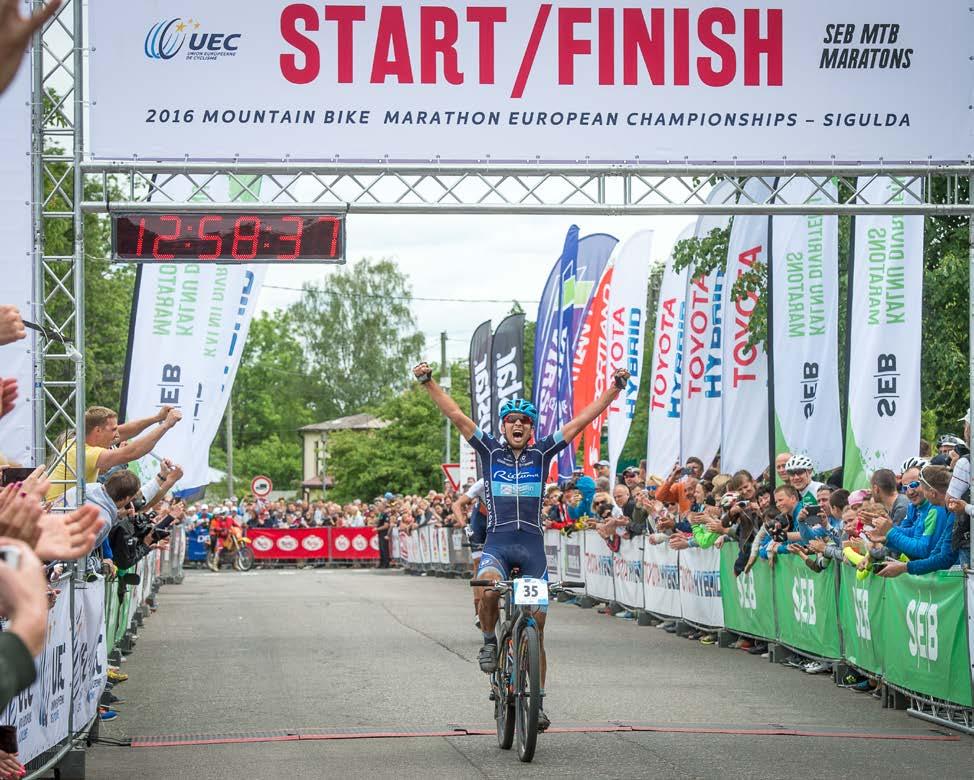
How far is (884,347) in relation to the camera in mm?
16891

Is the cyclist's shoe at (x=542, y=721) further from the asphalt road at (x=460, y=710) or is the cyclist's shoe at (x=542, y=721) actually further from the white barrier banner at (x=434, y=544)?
the white barrier banner at (x=434, y=544)

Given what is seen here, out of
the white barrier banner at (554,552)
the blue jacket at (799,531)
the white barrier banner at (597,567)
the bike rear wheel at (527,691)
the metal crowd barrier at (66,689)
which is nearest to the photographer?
the metal crowd barrier at (66,689)

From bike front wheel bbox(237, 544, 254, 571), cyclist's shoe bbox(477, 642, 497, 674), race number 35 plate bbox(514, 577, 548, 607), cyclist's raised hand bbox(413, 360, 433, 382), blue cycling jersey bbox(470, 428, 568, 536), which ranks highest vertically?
cyclist's raised hand bbox(413, 360, 433, 382)

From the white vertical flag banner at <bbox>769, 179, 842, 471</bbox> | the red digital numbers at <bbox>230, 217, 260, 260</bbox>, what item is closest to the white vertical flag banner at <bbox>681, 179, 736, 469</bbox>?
the white vertical flag banner at <bbox>769, 179, 842, 471</bbox>

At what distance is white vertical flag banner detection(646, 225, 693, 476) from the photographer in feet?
76.8

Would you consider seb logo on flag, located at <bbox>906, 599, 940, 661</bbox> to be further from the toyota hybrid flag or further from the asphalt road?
the toyota hybrid flag

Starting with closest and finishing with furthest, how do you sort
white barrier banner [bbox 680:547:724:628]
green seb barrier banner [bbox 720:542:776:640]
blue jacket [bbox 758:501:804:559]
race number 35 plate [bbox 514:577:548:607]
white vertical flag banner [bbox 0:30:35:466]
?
race number 35 plate [bbox 514:577:548:607]
white vertical flag banner [bbox 0:30:35:466]
blue jacket [bbox 758:501:804:559]
green seb barrier banner [bbox 720:542:776:640]
white barrier banner [bbox 680:547:724:628]

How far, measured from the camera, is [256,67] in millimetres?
11438

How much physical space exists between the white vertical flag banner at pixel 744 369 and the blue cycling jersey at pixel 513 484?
10133 mm

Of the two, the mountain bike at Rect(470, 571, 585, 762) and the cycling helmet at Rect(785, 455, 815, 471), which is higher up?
the cycling helmet at Rect(785, 455, 815, 471)

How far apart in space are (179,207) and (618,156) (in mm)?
3261

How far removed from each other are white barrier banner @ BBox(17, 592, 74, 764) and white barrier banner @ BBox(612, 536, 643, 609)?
12524 mm

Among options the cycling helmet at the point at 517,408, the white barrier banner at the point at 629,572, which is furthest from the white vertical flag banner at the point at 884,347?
the cycling helmet at the point at 517,408

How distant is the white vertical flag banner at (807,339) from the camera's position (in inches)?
716
